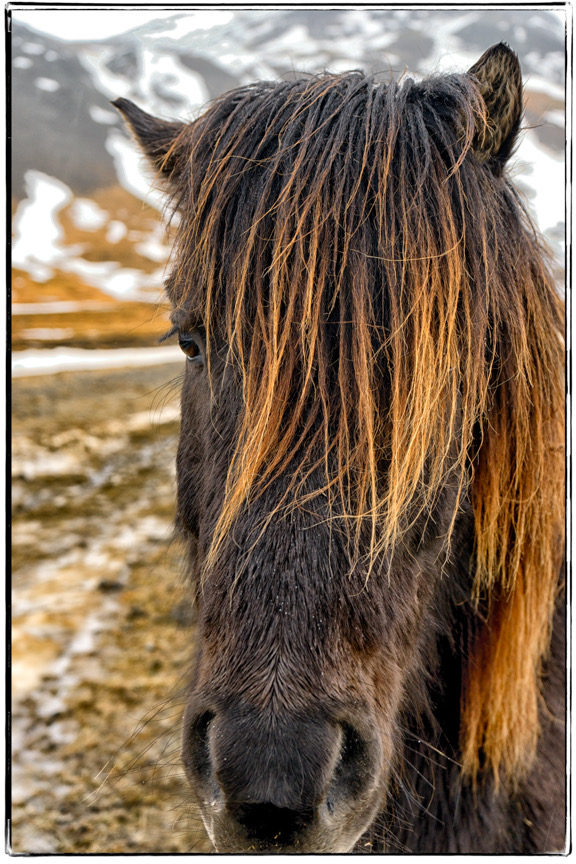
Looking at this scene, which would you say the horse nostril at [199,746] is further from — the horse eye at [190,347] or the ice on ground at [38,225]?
the ice on ground at [38,225]

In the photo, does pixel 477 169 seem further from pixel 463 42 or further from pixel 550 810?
pixel 550 810

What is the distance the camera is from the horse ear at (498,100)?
1.14m

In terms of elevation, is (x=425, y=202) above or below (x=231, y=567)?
above

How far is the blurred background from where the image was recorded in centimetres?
146

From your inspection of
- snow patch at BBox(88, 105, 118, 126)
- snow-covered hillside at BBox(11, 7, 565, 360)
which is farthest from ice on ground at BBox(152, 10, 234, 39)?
snow patch at BBox(88, 105, 118, 126)

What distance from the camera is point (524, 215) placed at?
4.37ft

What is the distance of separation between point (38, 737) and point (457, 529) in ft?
7.83

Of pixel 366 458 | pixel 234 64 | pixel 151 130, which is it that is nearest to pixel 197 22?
pixel 234 64

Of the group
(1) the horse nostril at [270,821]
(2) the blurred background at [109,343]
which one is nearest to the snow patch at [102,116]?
(2) the blurred background at [109,343]

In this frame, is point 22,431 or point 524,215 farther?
point 22,431

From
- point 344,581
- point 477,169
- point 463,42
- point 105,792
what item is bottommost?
point 105,792

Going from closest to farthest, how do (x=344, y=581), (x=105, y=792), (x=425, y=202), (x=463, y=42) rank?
(x=344, y=581) < (x=425, y=202) < (x=463, y=42) < (x=105, y=792)

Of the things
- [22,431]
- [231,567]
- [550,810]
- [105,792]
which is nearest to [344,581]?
[231,567]

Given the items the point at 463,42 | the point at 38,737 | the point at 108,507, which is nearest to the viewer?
the point at 463,42
